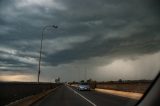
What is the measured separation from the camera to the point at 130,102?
4723 mm

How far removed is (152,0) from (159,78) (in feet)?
3.30

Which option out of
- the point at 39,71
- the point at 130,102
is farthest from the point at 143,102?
the point at 39,71

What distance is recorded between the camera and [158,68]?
4.03 meters

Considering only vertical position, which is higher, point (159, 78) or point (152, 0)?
point (152, 0)

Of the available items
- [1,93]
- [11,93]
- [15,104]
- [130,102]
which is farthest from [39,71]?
[130,102]

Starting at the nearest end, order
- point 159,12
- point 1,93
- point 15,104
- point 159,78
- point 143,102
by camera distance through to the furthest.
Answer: point 159,12
point 159,78
point 143,102
point 15,104
point 1,93

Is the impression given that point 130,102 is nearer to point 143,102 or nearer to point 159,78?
point 143,102

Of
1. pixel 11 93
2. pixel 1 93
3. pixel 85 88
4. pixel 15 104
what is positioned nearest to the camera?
pixel 15 104

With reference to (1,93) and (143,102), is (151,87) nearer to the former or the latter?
(143,102)

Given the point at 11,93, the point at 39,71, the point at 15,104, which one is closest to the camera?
the point at 15,104

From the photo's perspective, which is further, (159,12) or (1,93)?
(1,93)

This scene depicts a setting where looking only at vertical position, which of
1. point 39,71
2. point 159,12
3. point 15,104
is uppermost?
point 39,71

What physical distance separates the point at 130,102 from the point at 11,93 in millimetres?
23594

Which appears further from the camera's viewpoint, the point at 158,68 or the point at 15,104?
the point at 15,104
